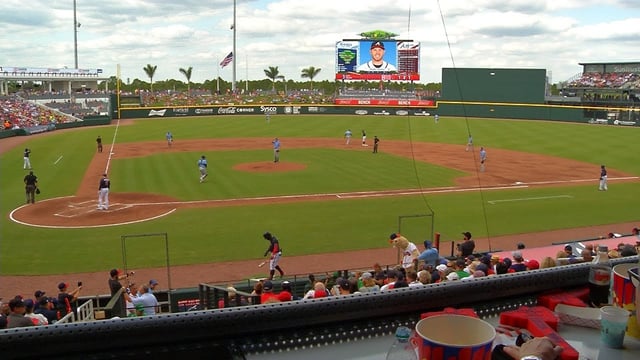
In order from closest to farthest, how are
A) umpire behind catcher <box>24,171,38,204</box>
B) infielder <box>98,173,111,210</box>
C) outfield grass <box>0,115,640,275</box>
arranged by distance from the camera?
outfield grass <box>0,115,640,275</box>
infielder <box>98,173,111,210</box>
umpire behind catcher <box>24,171,38,204</box>

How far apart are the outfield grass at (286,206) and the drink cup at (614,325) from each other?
12899 mm

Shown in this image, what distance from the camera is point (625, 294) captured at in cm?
356

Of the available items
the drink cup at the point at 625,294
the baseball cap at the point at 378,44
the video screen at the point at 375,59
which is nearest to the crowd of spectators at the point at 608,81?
the video screen at the point at 375,59

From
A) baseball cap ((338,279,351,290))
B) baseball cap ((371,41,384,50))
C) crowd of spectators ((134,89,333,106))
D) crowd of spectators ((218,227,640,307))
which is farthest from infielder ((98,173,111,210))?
crowd of spectators ((134,89,333,106))

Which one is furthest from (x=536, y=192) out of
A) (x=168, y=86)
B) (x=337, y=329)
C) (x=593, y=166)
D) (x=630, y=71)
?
(x=168, y=86)

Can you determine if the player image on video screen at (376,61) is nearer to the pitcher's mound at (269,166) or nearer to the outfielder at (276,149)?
the outfielder at (276,149)

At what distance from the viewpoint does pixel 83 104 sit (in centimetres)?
8975

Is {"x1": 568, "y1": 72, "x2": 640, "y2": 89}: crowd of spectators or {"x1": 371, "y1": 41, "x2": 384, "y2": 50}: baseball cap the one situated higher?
{"x1": 371, "y1": 41, "x2": 384, "y2": 50}: baseball cap

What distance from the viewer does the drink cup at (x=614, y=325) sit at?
311cm

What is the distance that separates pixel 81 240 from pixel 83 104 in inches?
3039

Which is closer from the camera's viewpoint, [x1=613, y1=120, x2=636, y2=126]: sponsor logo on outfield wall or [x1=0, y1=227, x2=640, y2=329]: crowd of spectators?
[x1=0, y1=227, x2=640, y2=329]: crowd of spectators

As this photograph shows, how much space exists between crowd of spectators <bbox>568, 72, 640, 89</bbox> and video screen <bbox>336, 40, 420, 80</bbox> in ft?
119

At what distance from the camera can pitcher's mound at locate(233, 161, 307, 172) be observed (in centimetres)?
3547

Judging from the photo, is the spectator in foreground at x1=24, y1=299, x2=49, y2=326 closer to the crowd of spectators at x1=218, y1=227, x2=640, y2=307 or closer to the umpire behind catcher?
the crowd of spectators at x1=218, y1=227, x2=640, y2=307
